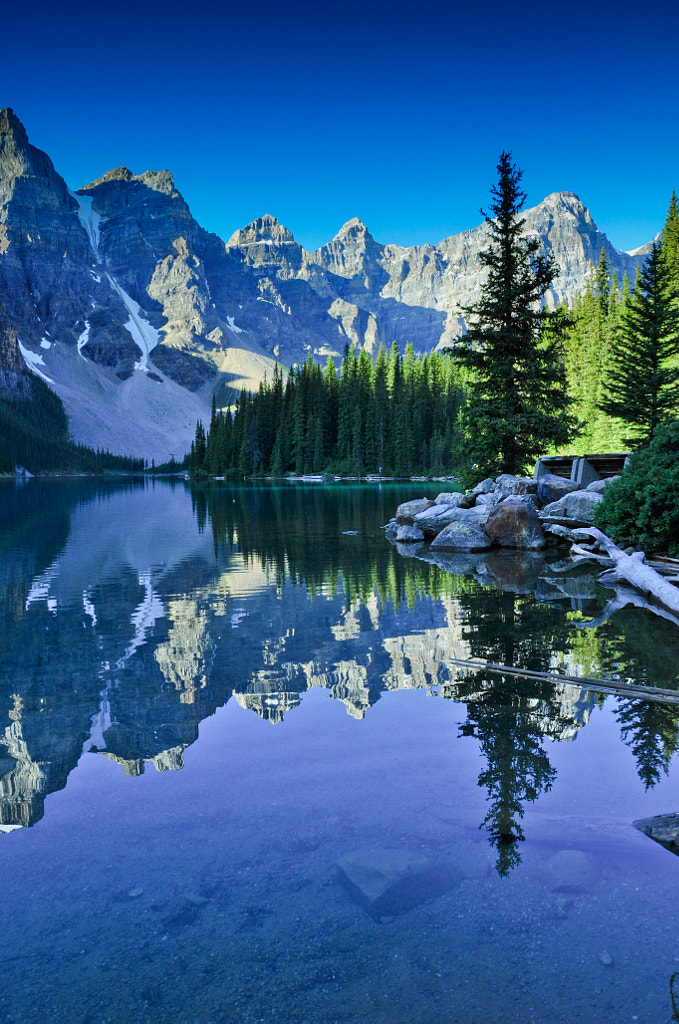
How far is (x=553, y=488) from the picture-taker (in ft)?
79.0

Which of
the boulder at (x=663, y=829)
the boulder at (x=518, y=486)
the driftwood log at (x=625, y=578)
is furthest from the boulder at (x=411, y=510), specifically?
the boulder at (x=663, y=829)

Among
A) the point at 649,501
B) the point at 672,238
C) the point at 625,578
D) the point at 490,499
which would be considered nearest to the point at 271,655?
the point at 625,578

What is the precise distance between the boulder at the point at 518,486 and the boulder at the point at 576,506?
203cm

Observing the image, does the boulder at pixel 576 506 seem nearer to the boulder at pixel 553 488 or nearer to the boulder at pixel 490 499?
the boulder at pixel 553 488

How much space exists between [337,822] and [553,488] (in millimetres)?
21171

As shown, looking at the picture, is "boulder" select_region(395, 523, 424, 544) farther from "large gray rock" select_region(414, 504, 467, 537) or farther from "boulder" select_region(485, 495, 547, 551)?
"boulder" select_region(485, 495, 547, 551)

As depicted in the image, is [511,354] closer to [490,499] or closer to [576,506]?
[490,499]

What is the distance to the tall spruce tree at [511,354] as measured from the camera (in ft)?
93.1

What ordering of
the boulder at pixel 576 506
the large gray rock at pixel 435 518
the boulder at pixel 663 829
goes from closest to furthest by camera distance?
the boulder at pixel 663 829 → the boulder at pixel 576 506 → the large gray rock at pixel 435 518

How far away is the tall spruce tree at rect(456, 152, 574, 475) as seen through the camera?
2839cm

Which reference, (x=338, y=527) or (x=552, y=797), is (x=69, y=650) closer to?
(x=552, y=797)

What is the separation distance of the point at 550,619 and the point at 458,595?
274cm

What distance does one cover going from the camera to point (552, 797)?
524 cm

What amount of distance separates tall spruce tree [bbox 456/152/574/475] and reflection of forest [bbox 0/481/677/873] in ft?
37.5
